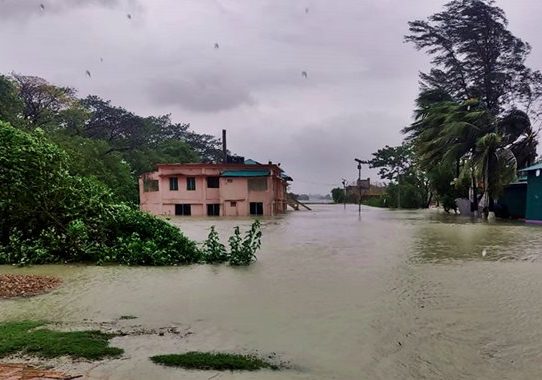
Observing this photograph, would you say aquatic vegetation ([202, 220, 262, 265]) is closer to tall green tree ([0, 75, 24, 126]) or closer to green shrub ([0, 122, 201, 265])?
green shrub ([0, 122, 201, 265])

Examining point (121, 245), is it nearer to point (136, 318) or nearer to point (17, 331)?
point (136, 318)

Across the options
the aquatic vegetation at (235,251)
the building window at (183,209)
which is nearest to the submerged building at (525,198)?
the aquatic vegetation at (235,251)

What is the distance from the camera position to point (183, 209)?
36.9 metres

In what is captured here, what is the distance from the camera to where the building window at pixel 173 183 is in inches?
1448

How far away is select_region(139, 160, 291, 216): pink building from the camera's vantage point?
118 feet

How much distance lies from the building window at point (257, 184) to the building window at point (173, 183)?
18.6 ft

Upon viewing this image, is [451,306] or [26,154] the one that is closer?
[451,306]

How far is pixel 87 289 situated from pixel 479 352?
6.07 metres

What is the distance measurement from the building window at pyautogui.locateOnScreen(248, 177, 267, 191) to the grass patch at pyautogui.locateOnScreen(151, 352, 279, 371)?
104 feet

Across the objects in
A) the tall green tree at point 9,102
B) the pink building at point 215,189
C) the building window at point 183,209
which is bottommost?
the building window at point 183,209

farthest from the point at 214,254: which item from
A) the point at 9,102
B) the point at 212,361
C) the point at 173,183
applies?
the point at 173,183

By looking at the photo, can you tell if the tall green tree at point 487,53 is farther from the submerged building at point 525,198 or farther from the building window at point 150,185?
the building window at point 150,185

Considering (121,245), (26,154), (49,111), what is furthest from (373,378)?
(49,111)

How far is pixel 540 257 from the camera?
38.0 ft
